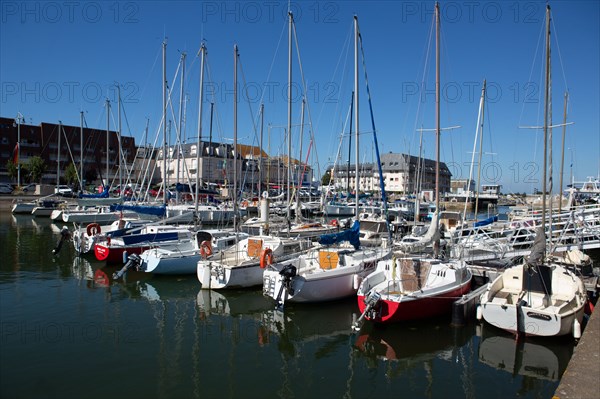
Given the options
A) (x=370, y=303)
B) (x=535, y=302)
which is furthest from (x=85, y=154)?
(x=535, y=302)

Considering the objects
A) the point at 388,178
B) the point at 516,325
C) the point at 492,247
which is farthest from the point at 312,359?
the point at 388,178

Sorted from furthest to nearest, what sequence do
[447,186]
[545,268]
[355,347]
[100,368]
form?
[447,186]
[545,268]
[355,347]
[100,368]

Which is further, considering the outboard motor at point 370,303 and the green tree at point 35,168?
the green tree at point 35,168

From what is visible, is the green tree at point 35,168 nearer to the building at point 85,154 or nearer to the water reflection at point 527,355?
the building at point 85,154

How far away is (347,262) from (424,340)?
17.3 ft

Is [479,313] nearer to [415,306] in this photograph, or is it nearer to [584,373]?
[415,306]

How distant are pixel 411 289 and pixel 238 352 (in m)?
7.04

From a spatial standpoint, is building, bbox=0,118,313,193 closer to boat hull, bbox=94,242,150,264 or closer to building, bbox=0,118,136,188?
building, bbox=0,118,136,188

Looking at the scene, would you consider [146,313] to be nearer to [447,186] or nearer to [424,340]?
[424,340]

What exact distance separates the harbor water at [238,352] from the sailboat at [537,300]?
60cm

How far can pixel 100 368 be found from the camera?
10.7m

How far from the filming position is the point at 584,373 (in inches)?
325

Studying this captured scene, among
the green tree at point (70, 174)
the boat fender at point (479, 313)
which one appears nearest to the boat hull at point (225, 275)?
the boat fender at point (479, 313)

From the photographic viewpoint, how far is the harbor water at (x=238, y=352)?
997cm
